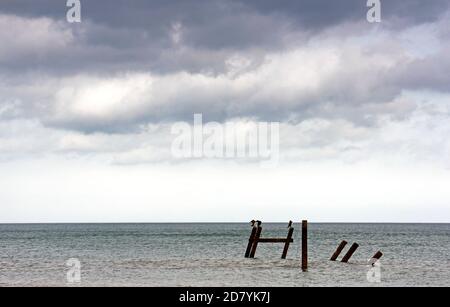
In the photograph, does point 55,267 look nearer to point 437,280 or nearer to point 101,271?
point 101,271

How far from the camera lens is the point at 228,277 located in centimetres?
2977

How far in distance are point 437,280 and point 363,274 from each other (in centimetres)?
378
